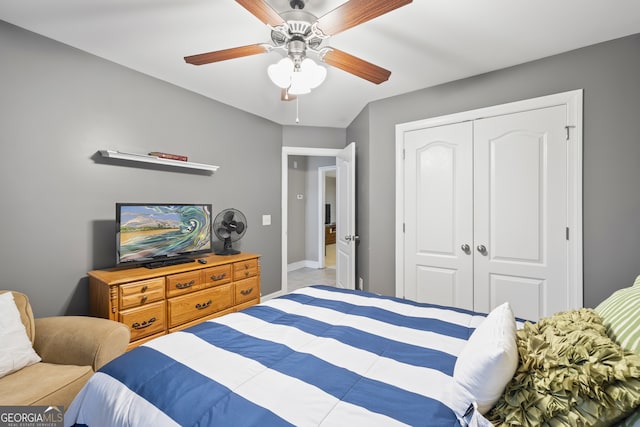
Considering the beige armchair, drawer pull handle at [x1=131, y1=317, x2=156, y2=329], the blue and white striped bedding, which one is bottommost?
drawer pull handle at [x1=131, y1=317, x2=156, y2=329]

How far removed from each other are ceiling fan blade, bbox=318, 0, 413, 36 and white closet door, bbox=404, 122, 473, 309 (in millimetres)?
1745

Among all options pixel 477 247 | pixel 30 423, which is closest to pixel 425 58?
pixel 477 247

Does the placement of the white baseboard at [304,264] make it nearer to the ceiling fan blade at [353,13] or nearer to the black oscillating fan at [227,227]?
the black oscillating fan at [227,227]

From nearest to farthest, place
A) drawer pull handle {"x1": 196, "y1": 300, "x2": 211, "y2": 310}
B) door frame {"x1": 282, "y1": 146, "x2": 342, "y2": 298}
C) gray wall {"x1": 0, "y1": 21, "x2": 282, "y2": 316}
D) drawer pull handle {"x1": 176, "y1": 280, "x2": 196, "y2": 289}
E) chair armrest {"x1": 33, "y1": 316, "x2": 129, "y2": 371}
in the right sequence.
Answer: chair armrest {"x1": 33, "y1": 316, "x2": 129, "y2": 371} < gray wall {"x1": 0, "y1": 21, "x2": 282, "y2": 316} < drawer pull handle {"x1": 176, "y1": 280, "x2": 196, "y2": 289} < drawer pull handle {"x1": 196, "y1": 300, "x2": 211, "y2": 310} < door frame {"x1": 282, "y1": 146, "x2": 342, "y2": 298}

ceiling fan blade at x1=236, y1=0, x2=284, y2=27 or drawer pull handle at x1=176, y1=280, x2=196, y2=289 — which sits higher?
ceiling fan blade at x1=236, y1=0, x2=284, y2=27

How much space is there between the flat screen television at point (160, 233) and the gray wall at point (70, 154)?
0.28m

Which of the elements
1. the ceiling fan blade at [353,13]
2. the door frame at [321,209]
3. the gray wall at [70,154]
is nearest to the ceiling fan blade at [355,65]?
the ceiling fan blade at [353,13]

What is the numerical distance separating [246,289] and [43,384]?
1654mm

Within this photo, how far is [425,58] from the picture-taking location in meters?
Answer: 2.24

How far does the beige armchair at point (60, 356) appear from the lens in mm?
1261

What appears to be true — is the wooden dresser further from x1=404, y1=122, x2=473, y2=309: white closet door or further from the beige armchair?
x1=404, y1=122, x2=473, y2=309: white closet door

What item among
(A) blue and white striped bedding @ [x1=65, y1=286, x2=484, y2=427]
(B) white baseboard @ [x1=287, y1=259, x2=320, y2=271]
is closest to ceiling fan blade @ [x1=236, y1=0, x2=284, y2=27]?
(A) blue and white striped bedding @ [x1=65, y1=286, x2=484, y2=427]

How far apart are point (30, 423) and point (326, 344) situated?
1266mm

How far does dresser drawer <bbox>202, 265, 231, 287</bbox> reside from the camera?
8.21 feet
